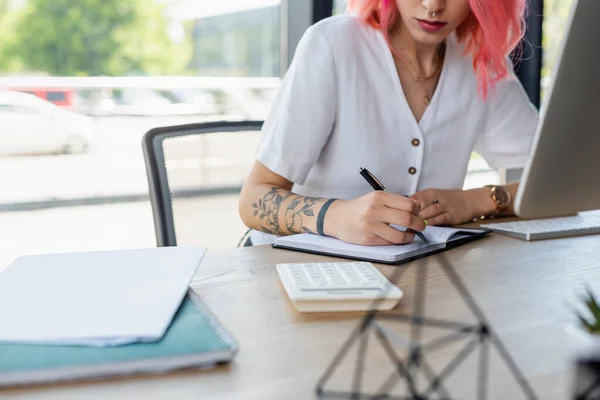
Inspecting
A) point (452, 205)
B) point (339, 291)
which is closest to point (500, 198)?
point (452, 205)

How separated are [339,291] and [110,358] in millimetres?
311

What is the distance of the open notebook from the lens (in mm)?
1117

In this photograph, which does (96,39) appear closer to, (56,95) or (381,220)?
(56,95)

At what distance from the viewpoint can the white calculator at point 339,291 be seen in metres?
0.86

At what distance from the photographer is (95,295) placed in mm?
874

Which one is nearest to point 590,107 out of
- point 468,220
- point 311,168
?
point 468,220

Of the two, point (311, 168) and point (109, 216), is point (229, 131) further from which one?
point (109, 216)

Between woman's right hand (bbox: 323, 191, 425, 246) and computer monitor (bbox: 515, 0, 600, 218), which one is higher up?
computer monitor (bbox: 515, 0, 600, 218)

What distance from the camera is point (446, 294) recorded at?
953 millimetres

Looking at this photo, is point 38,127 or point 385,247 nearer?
point 385,247

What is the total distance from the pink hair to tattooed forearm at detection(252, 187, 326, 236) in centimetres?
50

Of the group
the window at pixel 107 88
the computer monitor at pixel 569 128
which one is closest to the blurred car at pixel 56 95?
the window at pixel 107 88

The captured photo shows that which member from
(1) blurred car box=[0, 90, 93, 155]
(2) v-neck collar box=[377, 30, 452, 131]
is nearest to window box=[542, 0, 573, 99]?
(2) v-neck collar box=[377, 30, 452, 131]

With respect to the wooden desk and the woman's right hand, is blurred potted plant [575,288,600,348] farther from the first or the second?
the woman's right hand
